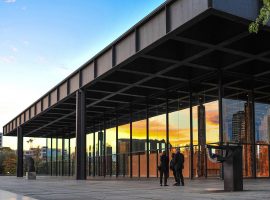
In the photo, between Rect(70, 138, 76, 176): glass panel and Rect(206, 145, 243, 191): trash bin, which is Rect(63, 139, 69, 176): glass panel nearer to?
Rect(70, 138, 76, 176): glass panel

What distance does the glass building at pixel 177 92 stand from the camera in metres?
17.5

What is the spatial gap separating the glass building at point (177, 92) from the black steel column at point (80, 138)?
2.6 inches

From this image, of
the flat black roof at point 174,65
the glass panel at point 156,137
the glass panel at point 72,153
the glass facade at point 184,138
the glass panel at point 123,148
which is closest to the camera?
the flat black roof at point 174,65

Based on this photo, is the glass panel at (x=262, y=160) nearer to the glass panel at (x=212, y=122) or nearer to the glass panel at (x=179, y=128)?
the glass panel at (x=212, y=122)

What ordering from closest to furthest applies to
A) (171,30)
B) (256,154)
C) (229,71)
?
(171,30) → (229,71) → (256,154)

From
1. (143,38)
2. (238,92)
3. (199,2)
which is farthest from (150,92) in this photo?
(199,2)

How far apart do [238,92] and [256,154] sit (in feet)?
13.1

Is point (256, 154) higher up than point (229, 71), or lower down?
lower down

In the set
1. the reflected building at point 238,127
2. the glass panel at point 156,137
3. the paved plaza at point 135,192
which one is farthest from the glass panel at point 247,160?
the paved plaza at point 135,192

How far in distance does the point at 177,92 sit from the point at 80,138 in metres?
7.23

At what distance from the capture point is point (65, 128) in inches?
2055

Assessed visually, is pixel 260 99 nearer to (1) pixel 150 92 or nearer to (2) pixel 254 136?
(2) pixel 254 136

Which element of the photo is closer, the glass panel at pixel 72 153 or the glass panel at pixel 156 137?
the glass panel at pixel 156 137

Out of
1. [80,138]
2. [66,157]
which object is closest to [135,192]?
[80,138]
